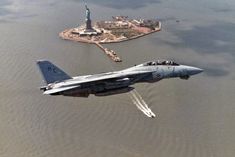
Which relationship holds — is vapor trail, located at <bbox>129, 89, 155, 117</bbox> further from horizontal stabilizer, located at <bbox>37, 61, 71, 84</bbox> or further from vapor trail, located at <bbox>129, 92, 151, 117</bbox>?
horizontal stabilizer, located at <bbox>37, 61, 71, 84</bbox>

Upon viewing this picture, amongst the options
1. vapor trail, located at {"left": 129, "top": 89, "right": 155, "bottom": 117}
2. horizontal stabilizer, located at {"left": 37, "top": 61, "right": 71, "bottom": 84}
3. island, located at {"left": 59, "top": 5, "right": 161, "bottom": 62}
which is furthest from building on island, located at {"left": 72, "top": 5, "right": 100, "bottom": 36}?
horizontal stabilizer, located at {"left": 37, "top": 61, "right": 71, "bottom": 84}

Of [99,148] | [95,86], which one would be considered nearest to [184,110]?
[99,148]

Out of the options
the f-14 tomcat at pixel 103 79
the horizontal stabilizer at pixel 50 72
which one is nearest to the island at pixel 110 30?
the f-14 tomcat at pixel 103 79

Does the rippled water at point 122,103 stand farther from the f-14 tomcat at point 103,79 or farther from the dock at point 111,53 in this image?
the f-14 tomcat at point 103,79

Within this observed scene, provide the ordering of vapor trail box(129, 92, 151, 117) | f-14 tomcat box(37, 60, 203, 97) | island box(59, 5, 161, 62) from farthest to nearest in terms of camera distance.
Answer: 1. island box(59, 5, 161, 62)
2. vapor trail box(129, 92, 151, 117)
3. f-14 tomcat box(37, 60, 203, 97)

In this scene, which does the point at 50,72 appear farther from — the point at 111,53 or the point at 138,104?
the point at 111,53

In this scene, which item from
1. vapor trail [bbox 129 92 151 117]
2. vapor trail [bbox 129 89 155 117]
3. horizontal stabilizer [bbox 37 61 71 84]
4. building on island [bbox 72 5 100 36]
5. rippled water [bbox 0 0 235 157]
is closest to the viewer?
horizontal stabilizer [bbox 37 61 71 84]

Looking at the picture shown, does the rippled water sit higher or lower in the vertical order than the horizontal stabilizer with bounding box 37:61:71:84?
lower
